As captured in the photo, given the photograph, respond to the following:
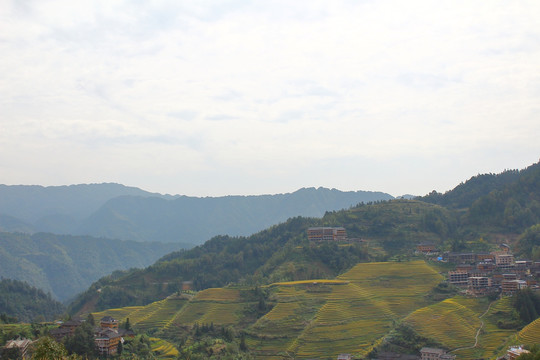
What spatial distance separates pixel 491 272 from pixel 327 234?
27.8 meters

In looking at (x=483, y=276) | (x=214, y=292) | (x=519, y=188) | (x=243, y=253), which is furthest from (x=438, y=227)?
(x=214, y=292)

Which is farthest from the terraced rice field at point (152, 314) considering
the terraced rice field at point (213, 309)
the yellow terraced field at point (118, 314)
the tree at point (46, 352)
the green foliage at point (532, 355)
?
the green foliage at point (532, 355)

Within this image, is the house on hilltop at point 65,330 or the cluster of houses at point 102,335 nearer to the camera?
the cluster of houses at point 102,335

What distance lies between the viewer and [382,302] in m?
55.3

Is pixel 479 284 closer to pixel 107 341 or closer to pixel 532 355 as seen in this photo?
pixel 532 355

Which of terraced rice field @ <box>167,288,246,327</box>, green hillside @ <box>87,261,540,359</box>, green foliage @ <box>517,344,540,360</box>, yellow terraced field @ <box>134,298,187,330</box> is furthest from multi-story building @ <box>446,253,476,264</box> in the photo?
green foliage @ <box>517,344,540,360</box>

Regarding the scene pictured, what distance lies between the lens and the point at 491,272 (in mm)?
62094

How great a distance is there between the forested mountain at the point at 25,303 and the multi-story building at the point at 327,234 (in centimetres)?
4862

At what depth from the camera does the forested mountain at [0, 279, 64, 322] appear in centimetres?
9800

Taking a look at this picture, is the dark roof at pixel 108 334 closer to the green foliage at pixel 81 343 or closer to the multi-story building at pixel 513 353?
the green foliage at pixel 81 343

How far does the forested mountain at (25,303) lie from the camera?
98.0 meters

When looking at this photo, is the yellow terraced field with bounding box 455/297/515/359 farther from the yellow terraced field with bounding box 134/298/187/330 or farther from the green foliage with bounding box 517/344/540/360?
the yellow terraced field with bounding box 134/298/187/330

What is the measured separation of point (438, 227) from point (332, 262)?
23.7m

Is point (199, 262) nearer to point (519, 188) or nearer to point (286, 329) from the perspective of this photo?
point (286, 329)
